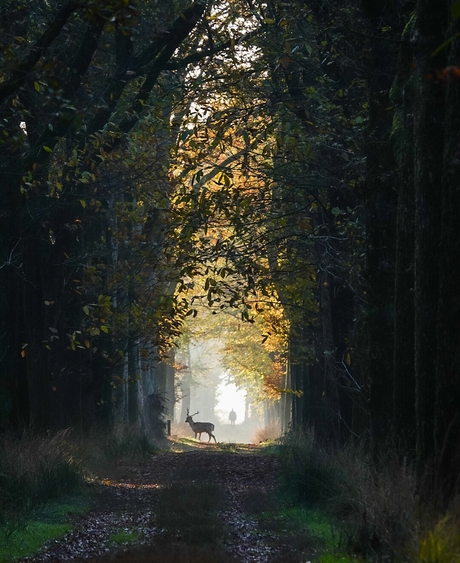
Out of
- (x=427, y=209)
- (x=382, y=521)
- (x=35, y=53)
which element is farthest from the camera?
(x=35, y=53)

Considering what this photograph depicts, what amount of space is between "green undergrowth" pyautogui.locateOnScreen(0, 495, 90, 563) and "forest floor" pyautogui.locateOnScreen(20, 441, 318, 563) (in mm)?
147

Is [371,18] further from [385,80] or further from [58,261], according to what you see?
[58,261]

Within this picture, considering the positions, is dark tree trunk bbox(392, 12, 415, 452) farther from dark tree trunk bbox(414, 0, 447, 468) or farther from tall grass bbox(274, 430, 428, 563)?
dark tree trunk bbox(414, 0, 447, 468)

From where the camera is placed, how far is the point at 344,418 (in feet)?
64.8

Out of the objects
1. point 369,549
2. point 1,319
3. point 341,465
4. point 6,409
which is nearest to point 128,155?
point 1,319

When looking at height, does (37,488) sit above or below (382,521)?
below

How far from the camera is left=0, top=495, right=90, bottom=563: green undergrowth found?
9.38 m

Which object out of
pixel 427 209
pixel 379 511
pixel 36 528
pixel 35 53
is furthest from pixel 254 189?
pixel 379 511

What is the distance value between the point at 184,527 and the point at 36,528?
69.3 inches

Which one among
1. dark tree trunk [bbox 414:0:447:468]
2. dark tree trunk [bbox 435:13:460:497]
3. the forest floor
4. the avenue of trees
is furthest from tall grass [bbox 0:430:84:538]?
dark tree trunk [bbox 435:13:460:497]

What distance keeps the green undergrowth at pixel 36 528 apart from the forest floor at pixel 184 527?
0.48 ft

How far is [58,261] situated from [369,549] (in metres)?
12.3

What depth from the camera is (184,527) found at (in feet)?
34.6

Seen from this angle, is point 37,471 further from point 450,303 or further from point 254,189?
point 254,189
